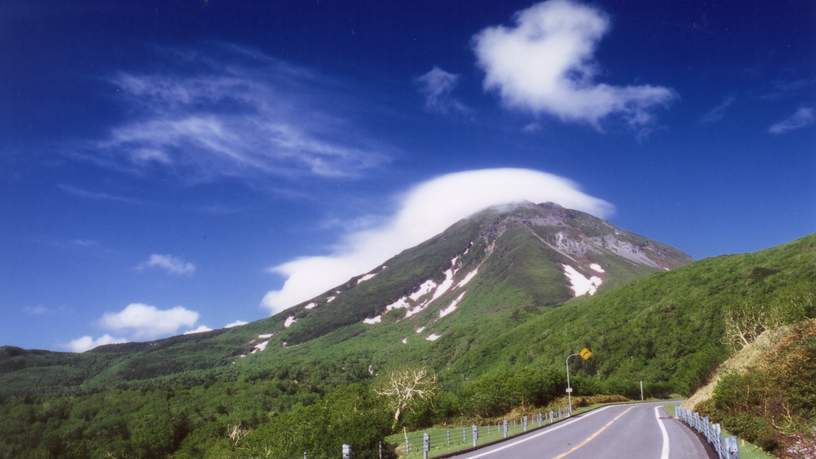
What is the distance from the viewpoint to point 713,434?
56.5 feet

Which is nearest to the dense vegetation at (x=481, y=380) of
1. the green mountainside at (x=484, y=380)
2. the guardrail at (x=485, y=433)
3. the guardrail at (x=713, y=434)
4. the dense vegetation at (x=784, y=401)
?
the green mountainside at (x=484, y=380)

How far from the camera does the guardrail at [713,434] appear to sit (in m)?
10.2

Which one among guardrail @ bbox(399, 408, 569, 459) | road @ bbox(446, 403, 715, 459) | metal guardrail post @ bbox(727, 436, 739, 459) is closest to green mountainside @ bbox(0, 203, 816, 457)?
guardrail @ bbox(399, 408, 569, 459)

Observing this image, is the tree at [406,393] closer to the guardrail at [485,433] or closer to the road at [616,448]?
the guardrail at [485,433]

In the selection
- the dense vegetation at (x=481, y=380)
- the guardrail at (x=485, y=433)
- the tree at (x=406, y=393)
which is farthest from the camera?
the dense vegetation at (x=481, y=380)

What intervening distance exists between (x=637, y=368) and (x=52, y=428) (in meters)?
131

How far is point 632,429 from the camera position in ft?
90.1

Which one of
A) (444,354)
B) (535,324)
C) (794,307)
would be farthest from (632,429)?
(444,354)

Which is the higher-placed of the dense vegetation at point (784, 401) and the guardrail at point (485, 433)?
the dense vegetation at point (784, 401)

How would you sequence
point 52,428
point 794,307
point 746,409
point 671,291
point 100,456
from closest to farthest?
point 746,409, point 794,307, point 100,456, point 52,428, point 671,291

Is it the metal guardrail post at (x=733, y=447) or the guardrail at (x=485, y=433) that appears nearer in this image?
the metal guardrail post at (x=733, y=447)

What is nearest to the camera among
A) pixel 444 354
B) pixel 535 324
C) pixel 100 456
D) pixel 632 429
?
pixel 632 429

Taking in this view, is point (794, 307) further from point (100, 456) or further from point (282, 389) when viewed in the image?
point (282, 389)

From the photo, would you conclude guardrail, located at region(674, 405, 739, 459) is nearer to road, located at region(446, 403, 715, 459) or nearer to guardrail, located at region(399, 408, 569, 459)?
road, located at region(446, 403, 715, 459)
